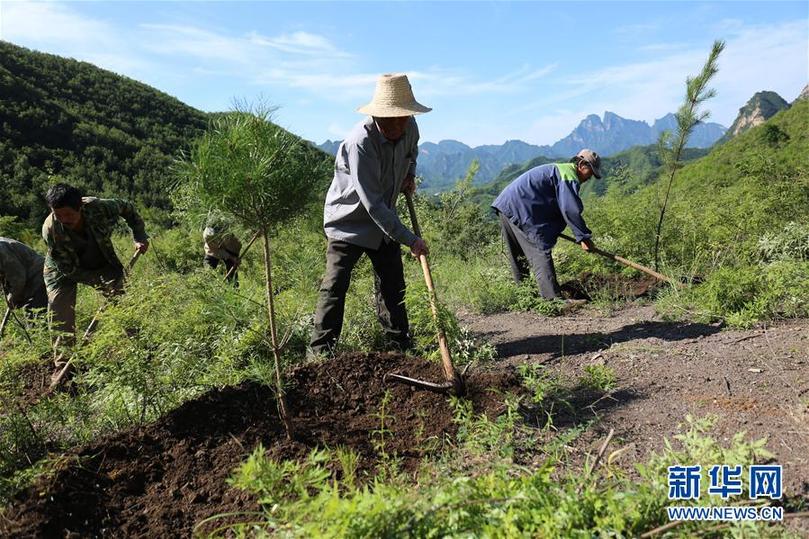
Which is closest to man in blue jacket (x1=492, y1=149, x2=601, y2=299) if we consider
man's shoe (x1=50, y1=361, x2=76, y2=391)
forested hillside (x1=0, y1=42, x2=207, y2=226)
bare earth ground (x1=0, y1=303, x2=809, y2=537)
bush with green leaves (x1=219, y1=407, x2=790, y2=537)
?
bare earth ground (x1=0, y1=303, x2=809, y2=537)

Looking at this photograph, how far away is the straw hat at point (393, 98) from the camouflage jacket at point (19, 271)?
416 centimetres

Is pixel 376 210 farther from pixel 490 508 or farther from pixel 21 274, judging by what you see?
pixel 21 274

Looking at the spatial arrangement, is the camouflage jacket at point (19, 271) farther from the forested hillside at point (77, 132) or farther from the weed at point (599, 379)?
the forested hillside at point (77, 132)

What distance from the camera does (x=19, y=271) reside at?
530 centimetres

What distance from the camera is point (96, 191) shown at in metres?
35.2

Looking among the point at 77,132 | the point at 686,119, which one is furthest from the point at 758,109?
the point at 686,119

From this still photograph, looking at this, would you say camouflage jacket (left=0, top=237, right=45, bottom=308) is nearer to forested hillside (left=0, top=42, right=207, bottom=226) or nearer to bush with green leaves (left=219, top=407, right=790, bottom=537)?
bush with green leaves (left=219, top=407, right=790, bottom=537)

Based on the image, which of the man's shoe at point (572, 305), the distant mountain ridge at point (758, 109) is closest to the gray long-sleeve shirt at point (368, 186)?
the man's shoe at point (572, 305)

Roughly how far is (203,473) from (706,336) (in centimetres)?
384

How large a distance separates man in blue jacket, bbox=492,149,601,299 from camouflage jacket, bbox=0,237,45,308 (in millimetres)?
5033

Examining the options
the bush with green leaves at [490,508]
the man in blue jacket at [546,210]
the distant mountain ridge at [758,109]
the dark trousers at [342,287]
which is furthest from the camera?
the distant mountain ridge at [758,109]

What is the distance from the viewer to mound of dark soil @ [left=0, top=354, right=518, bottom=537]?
2.27 meters

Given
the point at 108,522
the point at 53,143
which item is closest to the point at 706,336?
the point at 108,522

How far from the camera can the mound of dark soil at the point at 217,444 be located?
7.45ft
